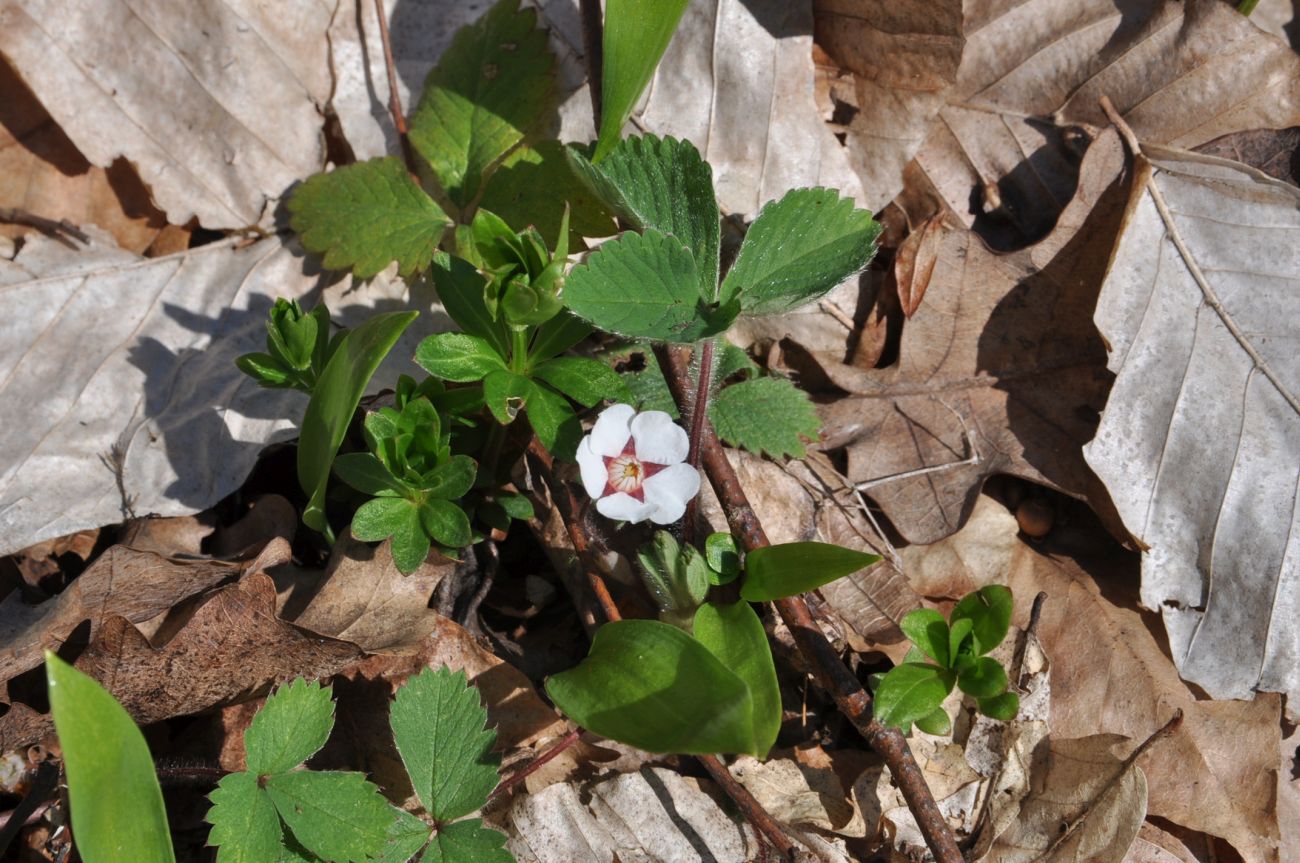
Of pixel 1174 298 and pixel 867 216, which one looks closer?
pixel 867 216

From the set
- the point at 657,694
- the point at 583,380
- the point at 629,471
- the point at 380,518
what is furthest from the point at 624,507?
the point at 380,518

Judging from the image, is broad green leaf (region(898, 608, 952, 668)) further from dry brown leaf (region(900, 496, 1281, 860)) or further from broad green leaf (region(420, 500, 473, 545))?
broad green leaf (region(420, 500, 473, 545))

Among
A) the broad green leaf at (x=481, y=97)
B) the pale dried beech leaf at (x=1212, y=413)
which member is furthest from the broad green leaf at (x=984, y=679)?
the broad green leaf at (x=481, y=97)

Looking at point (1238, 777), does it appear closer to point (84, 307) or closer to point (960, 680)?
point (960, 680)

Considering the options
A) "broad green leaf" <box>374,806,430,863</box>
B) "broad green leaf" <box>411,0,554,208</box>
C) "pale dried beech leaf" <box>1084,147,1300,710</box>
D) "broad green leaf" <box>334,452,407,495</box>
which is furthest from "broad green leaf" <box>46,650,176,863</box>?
"pale dried beech leaf" <box>1084,147,1300,710</box>

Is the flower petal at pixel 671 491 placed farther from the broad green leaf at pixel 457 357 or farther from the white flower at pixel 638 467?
the broad green leaf at pixel 457 357

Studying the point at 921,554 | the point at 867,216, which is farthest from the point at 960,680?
the point at 867,216
